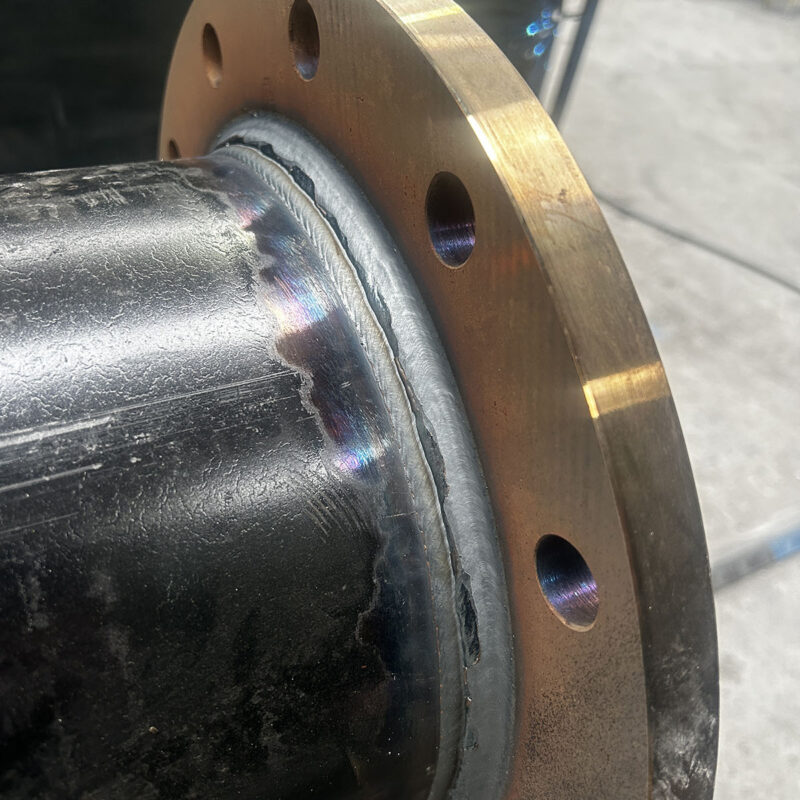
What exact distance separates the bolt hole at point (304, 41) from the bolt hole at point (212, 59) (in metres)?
0.17

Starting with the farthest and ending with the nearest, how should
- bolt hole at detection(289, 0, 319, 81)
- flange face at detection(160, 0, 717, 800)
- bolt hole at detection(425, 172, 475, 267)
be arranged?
1. bolt hole at detection(289, 0, 319, 81)
2. bolt hole at detection(425, 172, 475, 267)
3. flange face at detection(160, 0, 717, 800)

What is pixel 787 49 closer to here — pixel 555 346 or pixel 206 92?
pixel 206 92

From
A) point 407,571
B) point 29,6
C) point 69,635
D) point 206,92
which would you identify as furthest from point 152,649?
point 29,6

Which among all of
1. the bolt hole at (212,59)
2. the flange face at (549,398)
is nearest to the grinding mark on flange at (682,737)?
the flange face at (549,398)

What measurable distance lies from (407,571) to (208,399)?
15 centimetres

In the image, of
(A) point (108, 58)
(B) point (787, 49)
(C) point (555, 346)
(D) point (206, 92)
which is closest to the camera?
(C) point (555, 346)

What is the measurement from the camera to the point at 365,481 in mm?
507

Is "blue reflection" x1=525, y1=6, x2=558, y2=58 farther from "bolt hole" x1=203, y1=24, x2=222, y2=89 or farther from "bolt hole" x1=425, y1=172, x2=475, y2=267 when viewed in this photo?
"bolt hole" x1=425, y1=172, x2=475, y2=267

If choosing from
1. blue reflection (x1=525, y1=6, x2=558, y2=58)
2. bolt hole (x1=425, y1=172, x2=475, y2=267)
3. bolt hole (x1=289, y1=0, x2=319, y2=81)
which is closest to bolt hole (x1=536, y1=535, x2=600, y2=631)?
bolt hole (x1=425, y1=172, x2=475, y2=267)

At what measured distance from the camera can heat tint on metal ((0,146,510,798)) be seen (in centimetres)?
44

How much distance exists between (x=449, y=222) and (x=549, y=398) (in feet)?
0.49

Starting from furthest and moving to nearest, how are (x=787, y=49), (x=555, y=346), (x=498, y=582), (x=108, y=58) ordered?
(x=787, y=49), (x=108, y=58), (x=498, y=582), (x=555, y=346)

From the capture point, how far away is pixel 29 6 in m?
1.26

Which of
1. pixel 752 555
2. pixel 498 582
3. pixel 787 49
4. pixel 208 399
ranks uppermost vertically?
pixel 208 399
